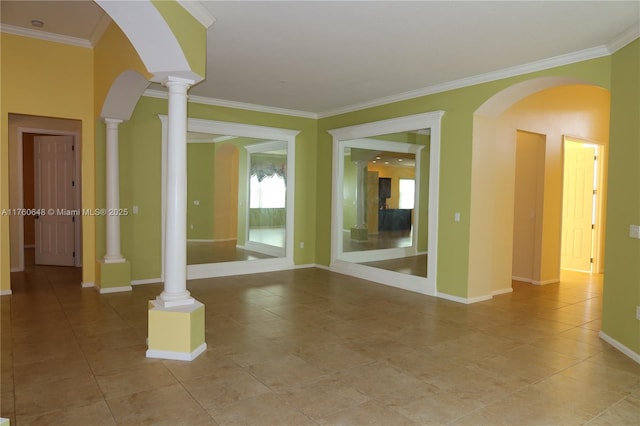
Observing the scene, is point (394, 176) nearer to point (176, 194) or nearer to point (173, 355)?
point (176, 194)

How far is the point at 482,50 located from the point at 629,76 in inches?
55.0

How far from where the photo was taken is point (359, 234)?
26.4ft

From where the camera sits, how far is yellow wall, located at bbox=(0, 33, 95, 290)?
5.82 m

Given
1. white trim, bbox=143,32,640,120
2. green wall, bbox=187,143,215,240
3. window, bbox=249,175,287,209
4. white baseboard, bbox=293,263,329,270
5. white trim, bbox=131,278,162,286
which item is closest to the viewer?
white trim, bbox=143,32,640,120

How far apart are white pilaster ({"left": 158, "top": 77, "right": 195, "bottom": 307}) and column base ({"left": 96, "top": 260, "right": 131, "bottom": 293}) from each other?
264 cm

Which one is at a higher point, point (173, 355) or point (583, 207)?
point (583, 207)

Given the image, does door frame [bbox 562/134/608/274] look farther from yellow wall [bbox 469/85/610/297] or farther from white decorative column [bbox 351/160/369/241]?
white decorative column [bbox 351/160/369/241]

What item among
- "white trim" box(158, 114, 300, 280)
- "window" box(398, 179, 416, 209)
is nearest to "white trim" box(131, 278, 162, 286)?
"white trim" box(158, 114, 300, 280)

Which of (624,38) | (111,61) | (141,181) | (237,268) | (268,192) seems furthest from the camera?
(268,192)

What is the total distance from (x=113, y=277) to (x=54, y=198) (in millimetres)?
3168

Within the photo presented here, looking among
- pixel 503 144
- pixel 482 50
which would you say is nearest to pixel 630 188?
pixel 482 50

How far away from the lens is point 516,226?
7.67 meters

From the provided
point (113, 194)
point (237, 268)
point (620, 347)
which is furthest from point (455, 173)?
point (113, 194)

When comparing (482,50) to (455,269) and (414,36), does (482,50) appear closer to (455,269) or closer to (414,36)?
(414,36)
